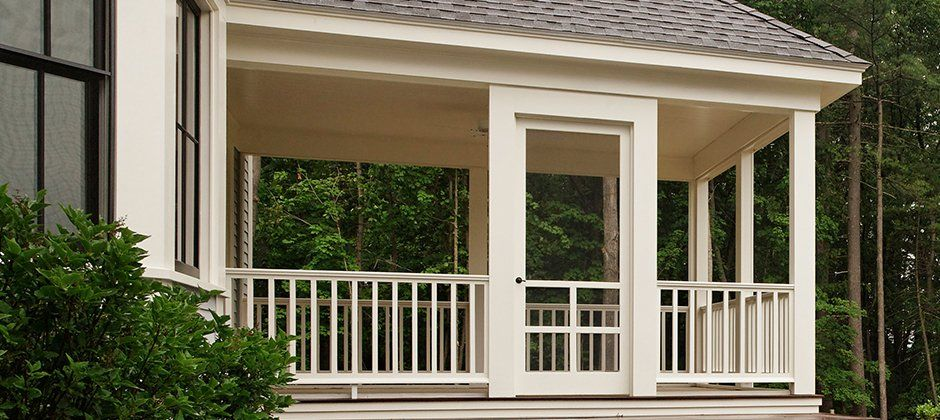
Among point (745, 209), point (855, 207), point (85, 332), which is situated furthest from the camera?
point (855, 207)

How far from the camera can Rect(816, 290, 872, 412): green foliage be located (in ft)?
49.9

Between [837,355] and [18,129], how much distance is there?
14.7 m

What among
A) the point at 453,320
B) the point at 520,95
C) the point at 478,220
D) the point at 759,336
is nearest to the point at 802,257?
the point at 759,336

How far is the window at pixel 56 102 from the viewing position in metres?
3.41

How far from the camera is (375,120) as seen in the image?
8250mm

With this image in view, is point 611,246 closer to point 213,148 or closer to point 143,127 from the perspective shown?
point 213,148

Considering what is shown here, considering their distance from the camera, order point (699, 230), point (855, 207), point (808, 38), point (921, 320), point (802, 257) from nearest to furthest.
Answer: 1. point (802, 257)
2. point (808, 38)
3. point (699, 230)
4. point (855, 207)
5. point (921, 320)

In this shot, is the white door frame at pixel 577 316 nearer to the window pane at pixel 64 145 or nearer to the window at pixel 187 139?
the window at pixel 187 139

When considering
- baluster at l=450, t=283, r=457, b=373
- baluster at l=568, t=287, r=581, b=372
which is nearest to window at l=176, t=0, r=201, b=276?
baluster at l=450, t=283, r=457, b=373

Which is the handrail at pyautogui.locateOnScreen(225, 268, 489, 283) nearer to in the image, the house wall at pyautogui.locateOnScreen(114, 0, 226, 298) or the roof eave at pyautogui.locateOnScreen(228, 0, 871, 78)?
the house wall at pyautogui.locateOnScreen(114, 0, 226, 298)

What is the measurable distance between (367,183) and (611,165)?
11.8 metres

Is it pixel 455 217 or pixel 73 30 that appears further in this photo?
pixel 455 217

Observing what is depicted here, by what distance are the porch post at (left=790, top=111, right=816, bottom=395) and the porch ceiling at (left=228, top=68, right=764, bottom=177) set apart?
650 mm

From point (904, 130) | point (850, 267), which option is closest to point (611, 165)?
point (850, 267)
